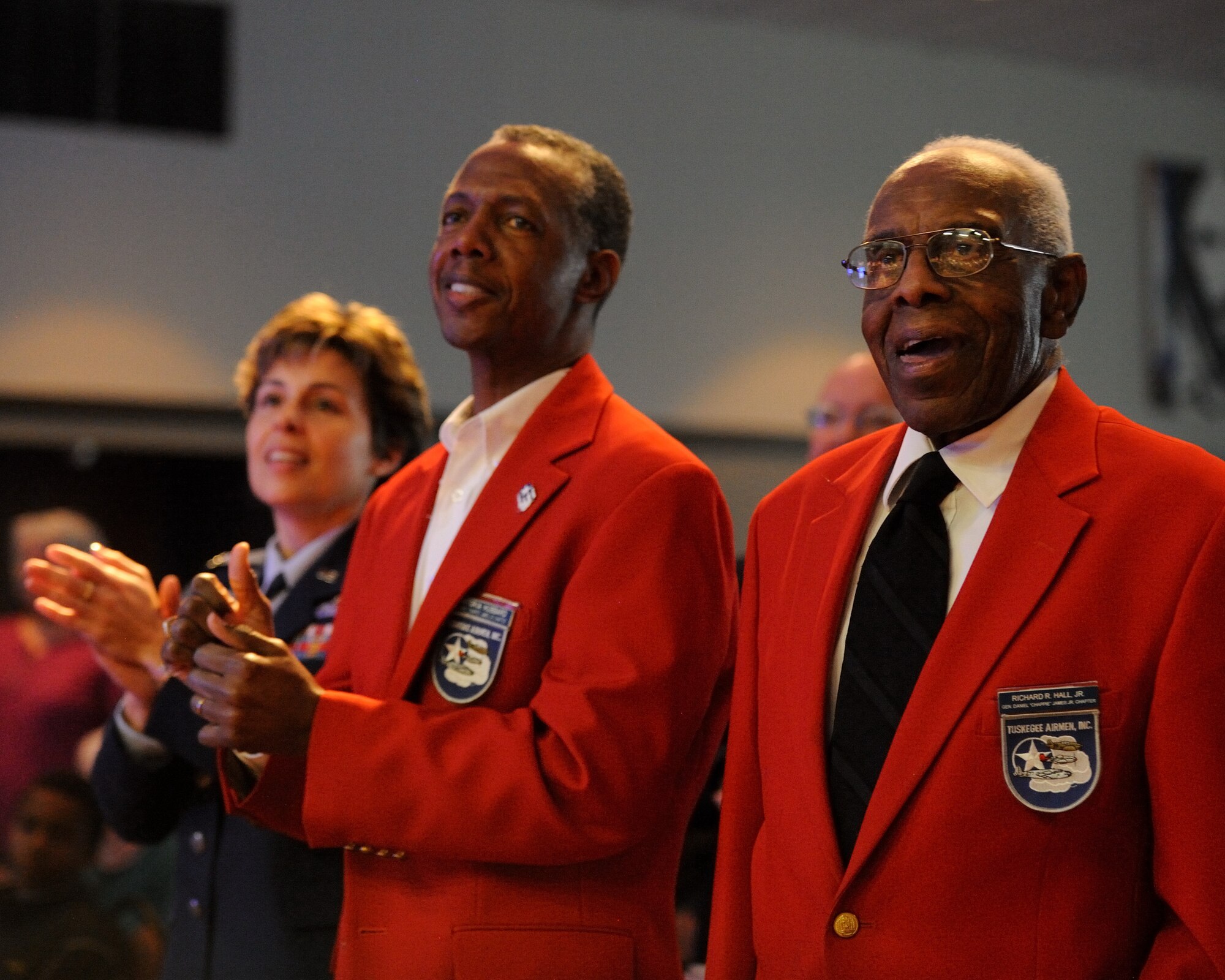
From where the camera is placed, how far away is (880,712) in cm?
141

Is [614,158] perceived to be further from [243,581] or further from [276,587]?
[243,581]

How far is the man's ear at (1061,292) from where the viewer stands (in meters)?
1.49

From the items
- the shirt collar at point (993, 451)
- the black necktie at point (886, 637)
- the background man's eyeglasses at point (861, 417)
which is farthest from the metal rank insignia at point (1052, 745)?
the background man's eyeglasses at point (861, 417)

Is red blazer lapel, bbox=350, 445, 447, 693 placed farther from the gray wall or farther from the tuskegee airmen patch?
the gray wall

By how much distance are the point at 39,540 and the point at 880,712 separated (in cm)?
376

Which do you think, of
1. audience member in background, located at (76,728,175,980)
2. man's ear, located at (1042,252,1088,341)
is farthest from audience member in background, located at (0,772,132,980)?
man's ear, located at (1042,252,1088,341)

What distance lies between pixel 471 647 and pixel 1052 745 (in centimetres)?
75

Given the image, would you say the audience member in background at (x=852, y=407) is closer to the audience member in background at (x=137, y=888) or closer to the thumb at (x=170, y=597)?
the thumb at (x=170, y=597)

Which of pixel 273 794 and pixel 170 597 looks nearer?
pixel 273 794

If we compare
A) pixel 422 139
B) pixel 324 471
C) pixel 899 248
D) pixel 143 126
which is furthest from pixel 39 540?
pixel 899 248

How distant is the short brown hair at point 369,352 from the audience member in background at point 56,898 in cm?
142

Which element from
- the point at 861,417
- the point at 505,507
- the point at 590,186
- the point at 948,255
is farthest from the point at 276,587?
the point at 948,255

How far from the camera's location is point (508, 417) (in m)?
1.95

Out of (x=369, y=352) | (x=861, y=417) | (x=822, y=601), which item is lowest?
(x=822, y=601)
